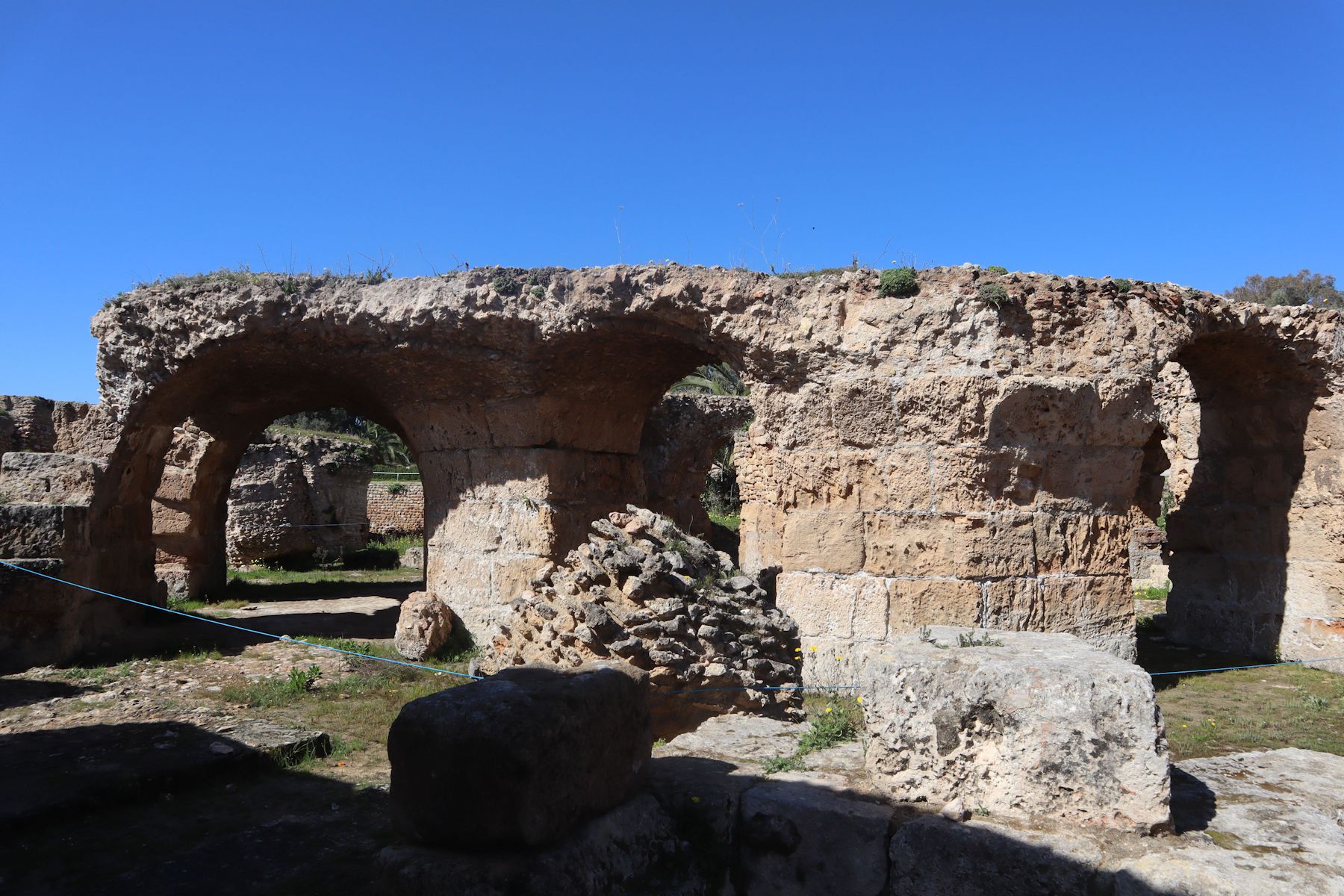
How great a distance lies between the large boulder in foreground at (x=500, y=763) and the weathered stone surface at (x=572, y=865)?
57mm

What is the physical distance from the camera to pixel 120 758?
5.29m

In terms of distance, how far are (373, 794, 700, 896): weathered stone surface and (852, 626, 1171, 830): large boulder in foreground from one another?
2.87 feet

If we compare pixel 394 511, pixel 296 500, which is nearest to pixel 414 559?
pixel 296 500

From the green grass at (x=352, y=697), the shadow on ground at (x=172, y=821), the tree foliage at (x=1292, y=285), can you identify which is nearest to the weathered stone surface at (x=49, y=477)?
the green grass at (x=352, y=697)

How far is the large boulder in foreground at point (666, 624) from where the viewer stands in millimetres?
5594

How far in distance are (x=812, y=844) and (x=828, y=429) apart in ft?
13.2

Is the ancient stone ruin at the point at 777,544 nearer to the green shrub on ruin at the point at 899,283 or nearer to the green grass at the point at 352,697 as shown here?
the green shrub on ruin at the point at 899,283

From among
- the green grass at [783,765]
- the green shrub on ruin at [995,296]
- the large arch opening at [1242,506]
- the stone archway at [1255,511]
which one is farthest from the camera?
the large arch opening at [1242,506]

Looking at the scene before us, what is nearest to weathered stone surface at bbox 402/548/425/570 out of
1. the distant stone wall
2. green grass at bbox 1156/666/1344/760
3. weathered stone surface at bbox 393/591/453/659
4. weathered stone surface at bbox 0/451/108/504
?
the distant stone wall

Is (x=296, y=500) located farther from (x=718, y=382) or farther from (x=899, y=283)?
(x=718, y=382)

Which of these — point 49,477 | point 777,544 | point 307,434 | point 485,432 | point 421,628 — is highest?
point 307,434

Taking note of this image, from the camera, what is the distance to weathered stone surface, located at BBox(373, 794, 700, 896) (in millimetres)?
2738

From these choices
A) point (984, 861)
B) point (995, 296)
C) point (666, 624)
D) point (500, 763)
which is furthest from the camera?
point (995, 296)

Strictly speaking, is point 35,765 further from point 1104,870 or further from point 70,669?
point 1104,870
